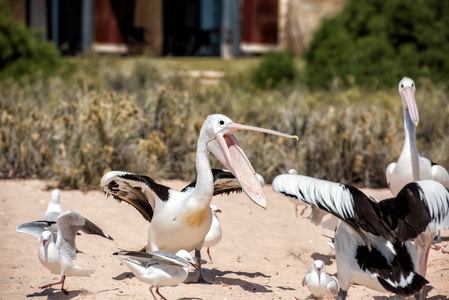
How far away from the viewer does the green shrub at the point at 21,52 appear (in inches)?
534

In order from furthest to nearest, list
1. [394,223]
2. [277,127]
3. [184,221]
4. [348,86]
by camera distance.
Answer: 1. [348,86]
2. [277,127]
3. [184,221]
4. [394,223]

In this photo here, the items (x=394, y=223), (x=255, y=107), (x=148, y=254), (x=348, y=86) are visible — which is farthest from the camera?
(x=348, y=86)

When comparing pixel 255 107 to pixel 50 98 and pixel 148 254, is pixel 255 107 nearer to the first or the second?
pixel 50 98

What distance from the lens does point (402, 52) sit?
13.5 meters

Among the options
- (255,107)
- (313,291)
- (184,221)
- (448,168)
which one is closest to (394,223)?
(313,291)

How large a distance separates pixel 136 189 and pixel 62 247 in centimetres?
69

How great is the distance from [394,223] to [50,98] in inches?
341

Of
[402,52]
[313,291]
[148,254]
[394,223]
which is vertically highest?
[402,52]

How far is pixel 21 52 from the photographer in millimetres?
13922

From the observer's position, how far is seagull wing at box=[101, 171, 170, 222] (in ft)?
13.9

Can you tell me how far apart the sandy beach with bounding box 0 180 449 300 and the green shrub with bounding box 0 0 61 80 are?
676 centimetres

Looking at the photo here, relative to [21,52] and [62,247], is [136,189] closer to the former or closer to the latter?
[62,247]

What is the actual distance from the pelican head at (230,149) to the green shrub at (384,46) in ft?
29.8

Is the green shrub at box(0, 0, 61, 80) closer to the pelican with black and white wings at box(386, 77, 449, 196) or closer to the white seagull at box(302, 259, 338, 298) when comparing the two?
the pelican with black and white wings at box(386, 77, 449, 196)
